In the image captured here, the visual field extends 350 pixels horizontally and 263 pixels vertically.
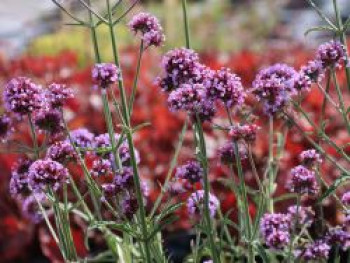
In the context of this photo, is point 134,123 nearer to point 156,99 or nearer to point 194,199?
point 156,99

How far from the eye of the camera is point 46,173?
218 centimetres

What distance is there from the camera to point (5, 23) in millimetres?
15953

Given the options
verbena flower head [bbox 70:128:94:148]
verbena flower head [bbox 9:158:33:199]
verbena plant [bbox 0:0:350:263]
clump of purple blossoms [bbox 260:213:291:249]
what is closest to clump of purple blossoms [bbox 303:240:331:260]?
verbena plant [bbox 0:0:350:263]

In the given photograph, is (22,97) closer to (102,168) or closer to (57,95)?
(57,95)

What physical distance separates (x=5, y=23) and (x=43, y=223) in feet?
A: 41.6

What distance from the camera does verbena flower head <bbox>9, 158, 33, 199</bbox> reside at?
2.45 metres

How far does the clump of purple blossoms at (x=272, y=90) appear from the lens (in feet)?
7.19

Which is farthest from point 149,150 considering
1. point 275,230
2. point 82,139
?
point 275,230

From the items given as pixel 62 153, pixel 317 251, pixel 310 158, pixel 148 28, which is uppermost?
pixel 148 28

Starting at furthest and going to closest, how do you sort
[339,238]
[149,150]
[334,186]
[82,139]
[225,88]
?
1. [149,150]
2. [82,139]
3. [339,238]
4. [334,186]
5. [225,88]

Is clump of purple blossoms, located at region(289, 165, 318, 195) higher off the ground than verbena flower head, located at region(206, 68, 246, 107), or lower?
lower

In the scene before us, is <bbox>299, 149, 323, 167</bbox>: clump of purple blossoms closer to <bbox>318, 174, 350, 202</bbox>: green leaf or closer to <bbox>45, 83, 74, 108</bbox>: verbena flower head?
<bbox>318, 174, 350, 202</bbox>: green leaf

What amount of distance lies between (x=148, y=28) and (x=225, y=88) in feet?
1.30

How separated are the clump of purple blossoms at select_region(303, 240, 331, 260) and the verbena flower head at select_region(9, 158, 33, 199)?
0.85m
